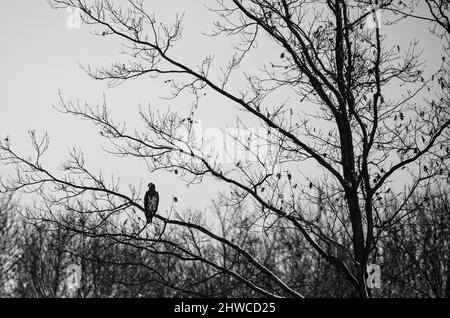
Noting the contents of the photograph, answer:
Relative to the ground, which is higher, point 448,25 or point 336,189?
point 448,25

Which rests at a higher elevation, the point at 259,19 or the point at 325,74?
the point at 259,19

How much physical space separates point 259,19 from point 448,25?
287 cm
